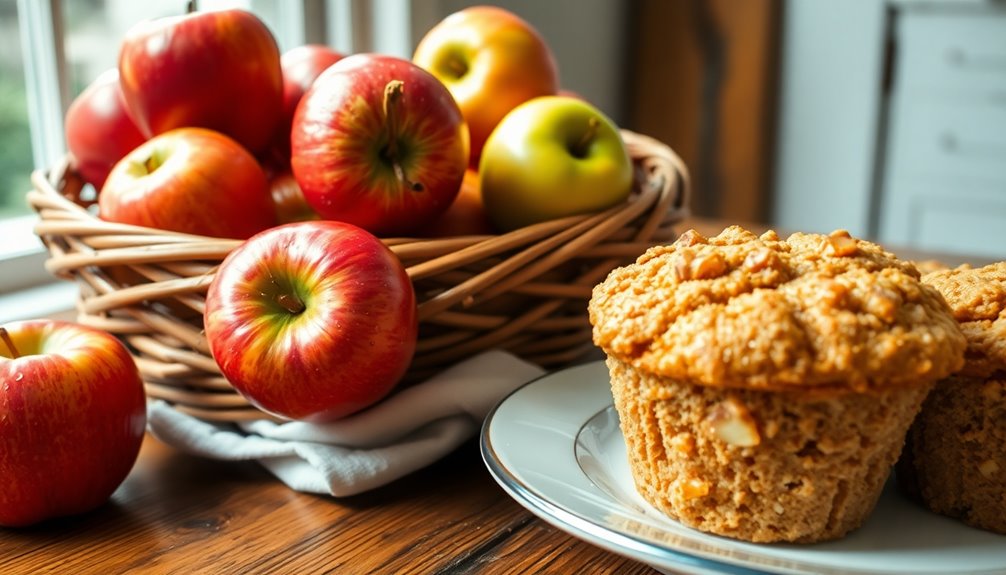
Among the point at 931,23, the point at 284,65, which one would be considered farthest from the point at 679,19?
the point at 284,65

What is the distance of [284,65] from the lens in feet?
3.64

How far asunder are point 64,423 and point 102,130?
0.45 metres

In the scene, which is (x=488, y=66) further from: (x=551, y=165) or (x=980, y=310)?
(x=980, y=310)

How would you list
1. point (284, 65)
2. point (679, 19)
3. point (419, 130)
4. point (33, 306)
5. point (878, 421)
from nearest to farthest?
point (878, 421)
point (419, 130)
point (284, 65)
point (33, 306)
point (679, 19)

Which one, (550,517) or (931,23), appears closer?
(550,517)

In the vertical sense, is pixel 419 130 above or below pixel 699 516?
above

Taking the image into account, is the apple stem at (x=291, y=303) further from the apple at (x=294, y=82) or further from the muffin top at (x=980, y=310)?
the muffin top at (x=980, y=310)

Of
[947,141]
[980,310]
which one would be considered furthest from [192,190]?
[947,141]

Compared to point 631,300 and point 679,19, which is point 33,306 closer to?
point 631,300

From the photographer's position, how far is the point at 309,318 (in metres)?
0.75

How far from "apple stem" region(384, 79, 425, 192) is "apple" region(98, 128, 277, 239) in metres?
0.13

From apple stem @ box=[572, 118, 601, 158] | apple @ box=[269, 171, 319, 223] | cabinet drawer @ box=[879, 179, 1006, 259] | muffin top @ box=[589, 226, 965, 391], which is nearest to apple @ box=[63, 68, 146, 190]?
apple @ box=[269, 171, 319, 223]

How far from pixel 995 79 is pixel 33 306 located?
2363mm

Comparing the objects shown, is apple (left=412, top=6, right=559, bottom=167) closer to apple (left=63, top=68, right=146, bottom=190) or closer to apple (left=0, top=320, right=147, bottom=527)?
apple (left=63, top=68, right=146, bottom=190)
